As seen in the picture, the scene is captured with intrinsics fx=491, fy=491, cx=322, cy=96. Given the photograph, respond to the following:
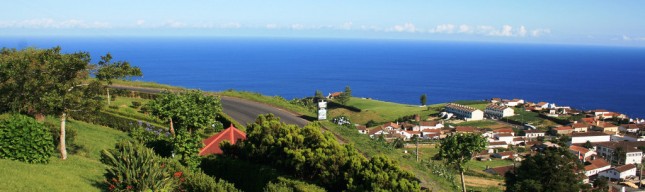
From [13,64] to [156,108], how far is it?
505cm

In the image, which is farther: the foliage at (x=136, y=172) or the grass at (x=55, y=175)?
the foliage at (x=136, y=172)

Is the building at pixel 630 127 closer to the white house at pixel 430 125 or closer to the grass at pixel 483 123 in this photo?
the grass at pixel 483 123

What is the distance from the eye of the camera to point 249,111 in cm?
3144

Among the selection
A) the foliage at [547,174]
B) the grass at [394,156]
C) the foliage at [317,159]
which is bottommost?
the foliage at [547,174]

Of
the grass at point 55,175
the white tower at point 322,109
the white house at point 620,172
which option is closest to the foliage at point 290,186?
the grass at point 55,175

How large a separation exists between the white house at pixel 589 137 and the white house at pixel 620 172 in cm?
1597

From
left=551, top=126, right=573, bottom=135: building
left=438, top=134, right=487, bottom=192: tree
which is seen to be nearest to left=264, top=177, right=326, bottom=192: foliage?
left=438, top=134, right=487, bottom=192: tree

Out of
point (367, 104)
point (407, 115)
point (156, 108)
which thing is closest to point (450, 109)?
point (407, 115)

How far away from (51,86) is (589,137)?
3011 inches

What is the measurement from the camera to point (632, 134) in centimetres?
7888

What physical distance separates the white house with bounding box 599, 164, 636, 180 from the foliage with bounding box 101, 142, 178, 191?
2141 inches

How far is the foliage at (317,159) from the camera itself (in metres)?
11.2

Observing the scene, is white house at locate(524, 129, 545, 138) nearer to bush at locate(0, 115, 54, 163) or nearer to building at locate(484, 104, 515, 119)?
building at locate(484, 104, 515, 119)

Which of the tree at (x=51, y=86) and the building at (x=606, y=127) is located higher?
the tree at (x=51, y=86)
